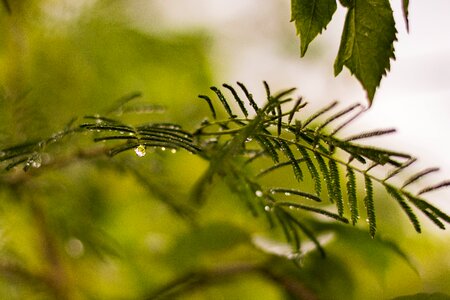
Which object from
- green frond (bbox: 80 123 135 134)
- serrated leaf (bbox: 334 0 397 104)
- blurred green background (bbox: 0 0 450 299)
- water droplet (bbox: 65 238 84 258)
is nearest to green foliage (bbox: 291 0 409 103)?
serrated leaf (bbox: 334 0 397 104)

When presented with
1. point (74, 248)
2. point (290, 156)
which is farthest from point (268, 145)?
point (74, 248)

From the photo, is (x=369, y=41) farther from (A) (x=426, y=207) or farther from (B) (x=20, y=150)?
(B) (x=20, y=150)

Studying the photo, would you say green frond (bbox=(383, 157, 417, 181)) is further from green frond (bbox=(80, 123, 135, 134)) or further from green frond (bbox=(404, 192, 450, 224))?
green frond (bbox=(80, 123, 135, 134))

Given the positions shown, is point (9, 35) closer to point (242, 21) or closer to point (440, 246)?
point (242, 21)

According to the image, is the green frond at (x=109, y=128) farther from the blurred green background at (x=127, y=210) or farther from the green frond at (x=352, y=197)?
the blurred green background at (x=127, y=210)

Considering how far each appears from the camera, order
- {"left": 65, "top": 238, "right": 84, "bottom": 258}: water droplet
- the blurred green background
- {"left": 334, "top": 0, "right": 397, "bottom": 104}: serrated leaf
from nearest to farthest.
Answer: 1. {"left": 334, "top": 0, "right": 397, "bottom": 104}: serrated leaf
2. the blurred green background
3. {"left": 65, "top": 238, "right": 84, "bottom": 258}: water droplet

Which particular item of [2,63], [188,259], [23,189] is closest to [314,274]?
[188,259]

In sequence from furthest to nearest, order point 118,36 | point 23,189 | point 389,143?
point 389,143 < point 118,36 < point 23,189
